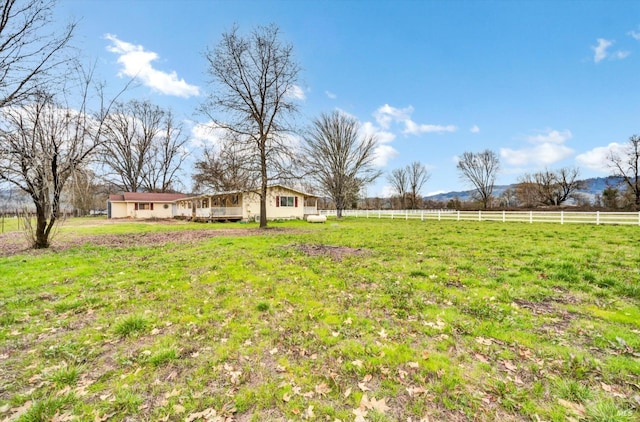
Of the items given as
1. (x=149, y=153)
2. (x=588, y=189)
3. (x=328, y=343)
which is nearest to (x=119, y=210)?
(x=149, y=153)

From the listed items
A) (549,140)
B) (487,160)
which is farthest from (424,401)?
(487,160)

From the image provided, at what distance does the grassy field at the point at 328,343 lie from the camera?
233 centimetres

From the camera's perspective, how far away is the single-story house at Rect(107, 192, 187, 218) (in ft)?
125

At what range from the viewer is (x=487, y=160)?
4816 cm

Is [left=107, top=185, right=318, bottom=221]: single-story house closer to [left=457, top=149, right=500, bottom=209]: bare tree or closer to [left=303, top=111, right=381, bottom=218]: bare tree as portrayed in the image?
[left=303, top=111, right=381, bottom=218]: bare tree

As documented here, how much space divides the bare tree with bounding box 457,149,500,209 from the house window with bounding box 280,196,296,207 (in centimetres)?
3774

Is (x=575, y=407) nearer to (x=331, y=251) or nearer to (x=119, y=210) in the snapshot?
(x=331, y=251)

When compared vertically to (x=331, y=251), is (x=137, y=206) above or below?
above

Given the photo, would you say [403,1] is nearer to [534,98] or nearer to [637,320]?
[534,98]

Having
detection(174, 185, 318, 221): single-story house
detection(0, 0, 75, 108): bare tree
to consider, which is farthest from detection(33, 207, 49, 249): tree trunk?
detection(174, 185, 318, 221): single-story house

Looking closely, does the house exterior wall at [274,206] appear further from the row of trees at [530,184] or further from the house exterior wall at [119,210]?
the row of trees at [530,184]

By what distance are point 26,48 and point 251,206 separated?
833 inches

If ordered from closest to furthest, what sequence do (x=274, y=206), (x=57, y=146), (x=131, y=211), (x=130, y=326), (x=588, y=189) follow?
(x=130, y=326) < (x=57, y=146) < (x=274, y=206) < (x=131, y=211) < (x=588, y=189)

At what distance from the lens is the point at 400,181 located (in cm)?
5488
